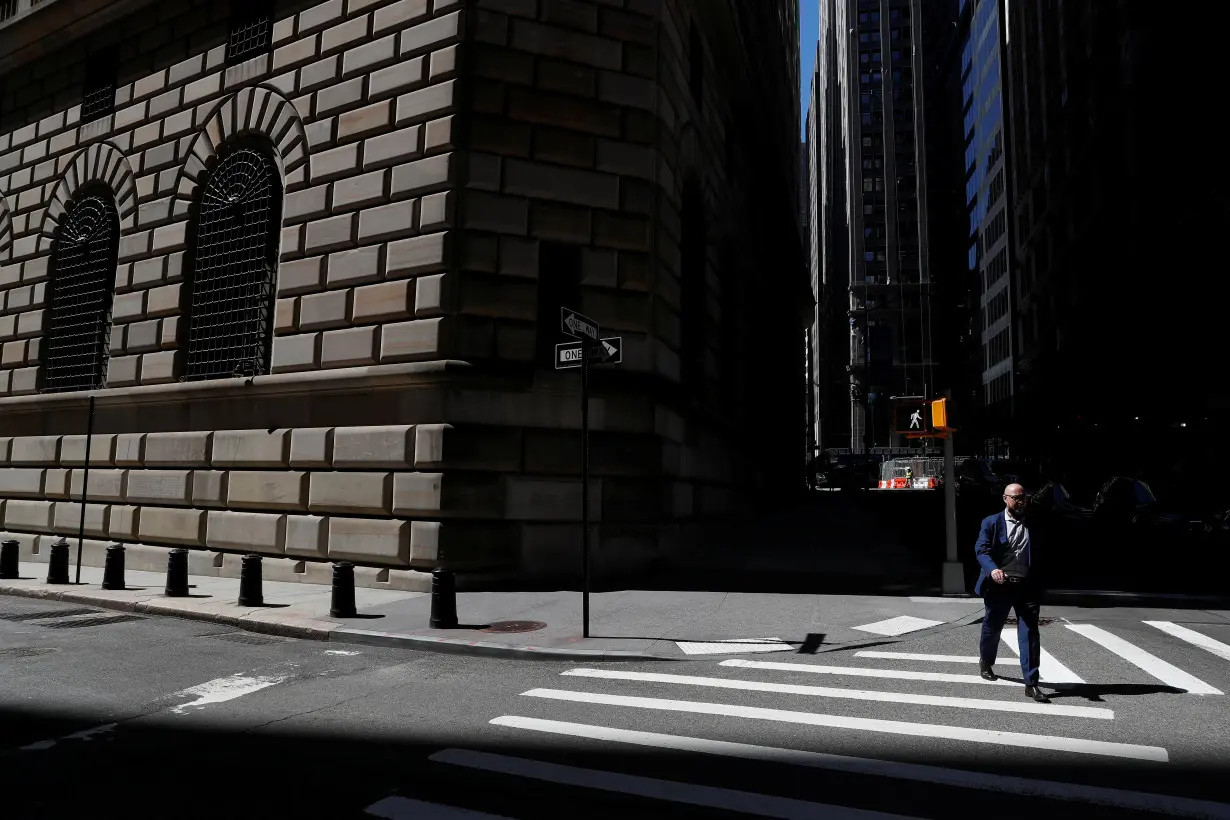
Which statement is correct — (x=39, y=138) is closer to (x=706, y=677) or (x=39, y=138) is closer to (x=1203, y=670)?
(x=706, y=677)

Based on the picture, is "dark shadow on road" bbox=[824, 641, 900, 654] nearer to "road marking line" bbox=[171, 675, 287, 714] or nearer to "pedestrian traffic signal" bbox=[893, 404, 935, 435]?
"pedestrian traffic signal" bbox=[893, 404, 935, 435]

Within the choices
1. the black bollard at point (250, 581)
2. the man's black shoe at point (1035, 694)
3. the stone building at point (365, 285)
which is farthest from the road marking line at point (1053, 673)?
the black bollard at point (250, 581)

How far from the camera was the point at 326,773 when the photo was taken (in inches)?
198

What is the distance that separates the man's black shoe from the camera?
269 inches

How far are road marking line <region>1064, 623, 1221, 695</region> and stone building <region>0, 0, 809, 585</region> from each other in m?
7.02

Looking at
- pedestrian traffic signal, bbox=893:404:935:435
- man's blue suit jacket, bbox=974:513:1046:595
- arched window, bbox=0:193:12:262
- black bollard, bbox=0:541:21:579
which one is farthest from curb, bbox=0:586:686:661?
arched window, bbox=0:193:12:262

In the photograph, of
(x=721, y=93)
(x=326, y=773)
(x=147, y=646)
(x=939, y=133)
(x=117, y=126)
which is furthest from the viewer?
(x=939, y=133)

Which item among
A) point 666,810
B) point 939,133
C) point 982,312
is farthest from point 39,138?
point 939,133

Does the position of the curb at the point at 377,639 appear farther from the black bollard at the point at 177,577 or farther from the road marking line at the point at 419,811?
the road marking line at the point at 419,811

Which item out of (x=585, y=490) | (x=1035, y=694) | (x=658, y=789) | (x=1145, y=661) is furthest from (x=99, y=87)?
(x=1145, y=661)

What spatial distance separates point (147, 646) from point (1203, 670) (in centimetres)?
1123

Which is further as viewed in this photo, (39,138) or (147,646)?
(39,138)

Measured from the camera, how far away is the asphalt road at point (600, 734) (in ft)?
15.1

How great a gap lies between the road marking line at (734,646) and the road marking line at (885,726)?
1966 millimetres
